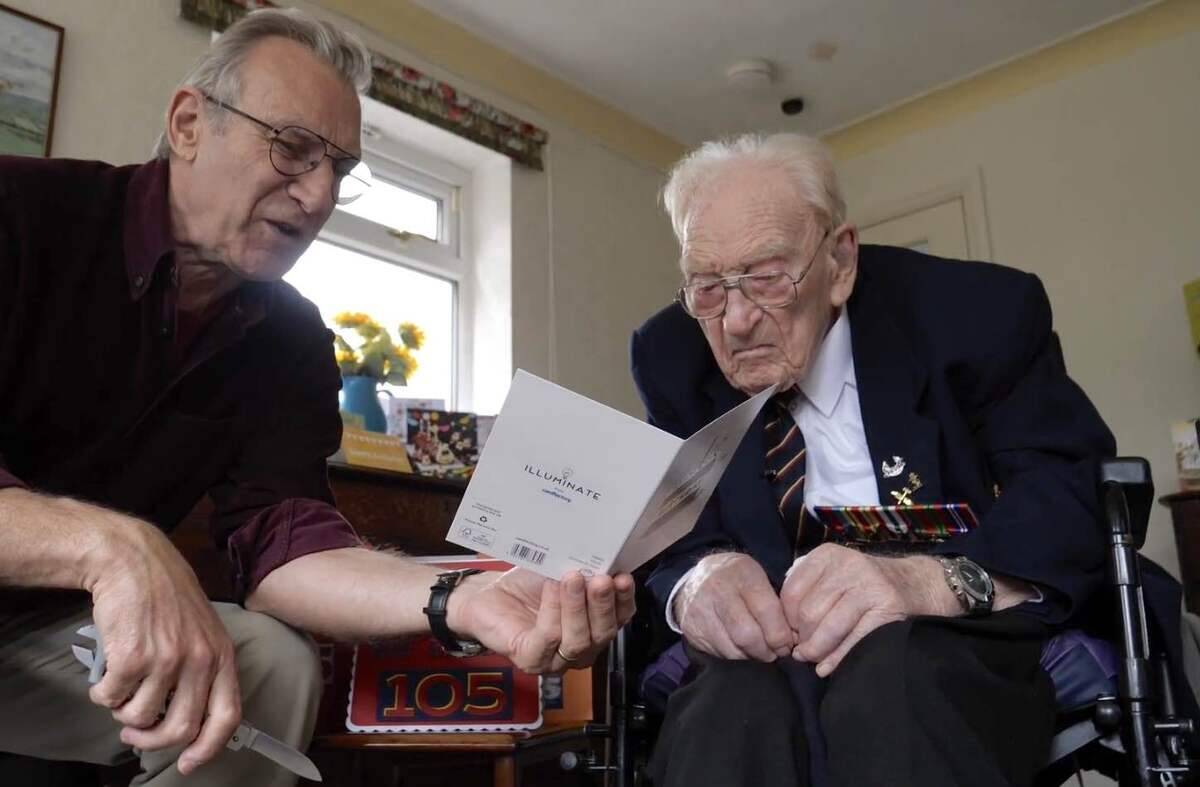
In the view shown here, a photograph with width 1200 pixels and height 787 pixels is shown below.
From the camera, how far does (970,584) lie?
3.47 ft

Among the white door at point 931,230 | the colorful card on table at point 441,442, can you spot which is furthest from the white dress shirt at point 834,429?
the white door at point 931,230

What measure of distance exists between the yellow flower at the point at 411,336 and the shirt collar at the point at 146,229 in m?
1.45

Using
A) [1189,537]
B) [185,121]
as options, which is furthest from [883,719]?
[1189,537]

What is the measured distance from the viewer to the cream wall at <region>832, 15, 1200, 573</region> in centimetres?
302

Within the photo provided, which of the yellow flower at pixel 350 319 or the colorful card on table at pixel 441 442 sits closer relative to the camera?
the colorful card on table at pixel 441 442

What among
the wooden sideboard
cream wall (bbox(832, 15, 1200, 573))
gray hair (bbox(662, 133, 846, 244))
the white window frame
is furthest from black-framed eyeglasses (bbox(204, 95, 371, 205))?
cream wall (bbox(832, 15, 1200, 573))

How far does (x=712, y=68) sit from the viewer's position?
344 cm

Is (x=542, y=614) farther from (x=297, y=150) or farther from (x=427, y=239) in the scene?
(x=427, y=239)

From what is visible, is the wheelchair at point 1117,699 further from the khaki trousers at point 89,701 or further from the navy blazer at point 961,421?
the khaki trousers at point 89,701

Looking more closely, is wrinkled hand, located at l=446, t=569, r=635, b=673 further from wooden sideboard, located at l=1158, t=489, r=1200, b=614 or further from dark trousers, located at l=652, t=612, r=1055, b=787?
wooden sideboard, located at l=1158, t=489, r=1200, b=614

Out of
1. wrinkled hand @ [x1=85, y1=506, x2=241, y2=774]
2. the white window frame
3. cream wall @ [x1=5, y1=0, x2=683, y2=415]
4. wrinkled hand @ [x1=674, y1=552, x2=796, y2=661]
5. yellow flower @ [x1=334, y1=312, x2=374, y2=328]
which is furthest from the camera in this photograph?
the white window frame

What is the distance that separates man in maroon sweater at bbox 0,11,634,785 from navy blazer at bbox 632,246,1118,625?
34cm

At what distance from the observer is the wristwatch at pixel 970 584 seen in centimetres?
105

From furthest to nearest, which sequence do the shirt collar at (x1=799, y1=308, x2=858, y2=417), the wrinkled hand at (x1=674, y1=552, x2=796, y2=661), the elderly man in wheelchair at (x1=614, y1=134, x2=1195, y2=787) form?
the shirt collar at (x1=799, y1=308, x2=858, y2=417)
the wrinkled hand at (x1=674, y1=552, x2=796, y2=661)
the elderly man in wheelchair at (x1=614, y1=134, x2=1195, y2=787)
